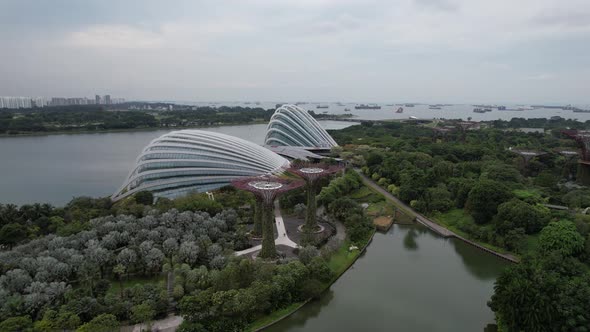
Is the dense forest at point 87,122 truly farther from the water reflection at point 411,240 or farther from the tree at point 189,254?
the water reflection at point 411,240

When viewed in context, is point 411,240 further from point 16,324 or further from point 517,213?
point 16,324

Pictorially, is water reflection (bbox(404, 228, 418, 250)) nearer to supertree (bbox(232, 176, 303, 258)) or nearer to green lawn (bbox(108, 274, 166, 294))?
supertree (bbox(232, 176, 303, 258))

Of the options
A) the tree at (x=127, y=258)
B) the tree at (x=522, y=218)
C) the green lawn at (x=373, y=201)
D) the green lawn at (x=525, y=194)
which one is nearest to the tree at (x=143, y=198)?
the tree at (x=127, y=258)

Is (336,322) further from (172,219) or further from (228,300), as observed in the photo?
(172,219)

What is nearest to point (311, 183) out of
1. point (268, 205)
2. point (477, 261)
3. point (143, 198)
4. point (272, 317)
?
point (268, 205)

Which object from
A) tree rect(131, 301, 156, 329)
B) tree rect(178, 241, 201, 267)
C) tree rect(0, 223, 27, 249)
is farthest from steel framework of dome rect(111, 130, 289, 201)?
tree rect(131, 301, 156, 329)

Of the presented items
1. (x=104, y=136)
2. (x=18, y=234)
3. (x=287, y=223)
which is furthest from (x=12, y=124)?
(x=287, y=223)
